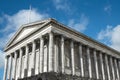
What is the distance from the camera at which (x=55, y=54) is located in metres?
35.8

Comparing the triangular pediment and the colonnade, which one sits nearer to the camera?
the colonnade

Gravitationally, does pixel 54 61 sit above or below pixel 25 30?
below

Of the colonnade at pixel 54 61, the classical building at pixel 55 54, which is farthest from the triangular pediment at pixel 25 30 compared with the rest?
the colonnade at pixel 54 61

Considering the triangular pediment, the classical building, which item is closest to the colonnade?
the classical building

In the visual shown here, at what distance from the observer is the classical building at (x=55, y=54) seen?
1339 inches

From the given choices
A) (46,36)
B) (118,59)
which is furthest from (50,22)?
(118,59)

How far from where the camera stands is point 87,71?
1666 inches

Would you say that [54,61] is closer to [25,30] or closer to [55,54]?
[55,54]

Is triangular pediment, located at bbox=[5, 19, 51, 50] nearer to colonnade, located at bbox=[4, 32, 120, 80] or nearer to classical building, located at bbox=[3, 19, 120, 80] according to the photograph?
classical building, located at bbox=[3, 19, 120, 80]

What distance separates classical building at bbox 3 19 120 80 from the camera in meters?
34.0

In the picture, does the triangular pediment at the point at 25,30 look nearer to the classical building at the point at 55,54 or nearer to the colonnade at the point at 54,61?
the classical building at the point at 55,54

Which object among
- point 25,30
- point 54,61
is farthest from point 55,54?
point 25,30

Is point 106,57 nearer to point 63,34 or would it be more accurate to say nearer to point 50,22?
point 63,34

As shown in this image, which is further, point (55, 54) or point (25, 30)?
point (25, 30)
